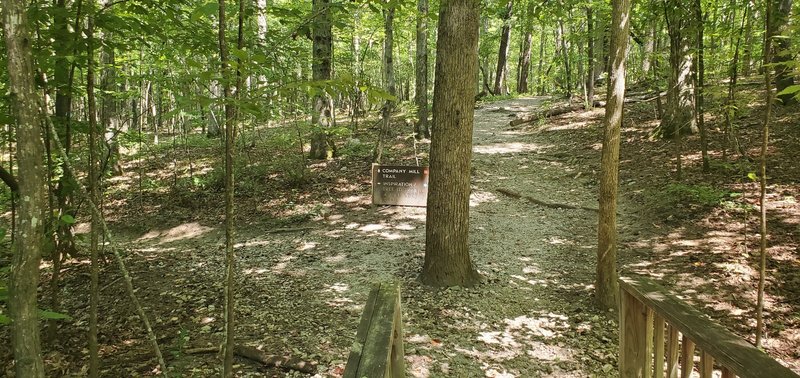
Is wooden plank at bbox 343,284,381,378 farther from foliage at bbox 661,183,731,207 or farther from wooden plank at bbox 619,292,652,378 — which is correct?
foliage at bbox 661,183,731,207

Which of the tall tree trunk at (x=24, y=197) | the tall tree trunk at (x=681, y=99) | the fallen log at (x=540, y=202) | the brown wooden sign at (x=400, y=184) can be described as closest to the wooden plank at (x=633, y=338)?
the tall tree trunk at (x=24, y=197)

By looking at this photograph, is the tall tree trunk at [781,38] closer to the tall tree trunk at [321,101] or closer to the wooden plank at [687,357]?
the wooden plank at [687,357]

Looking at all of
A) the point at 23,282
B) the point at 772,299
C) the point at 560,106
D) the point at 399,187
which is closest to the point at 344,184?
the point at 399,187

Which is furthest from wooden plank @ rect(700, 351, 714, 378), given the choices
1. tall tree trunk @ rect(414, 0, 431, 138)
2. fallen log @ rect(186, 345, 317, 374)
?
tall tree trunk @ rect(414, 0, 431, 138)

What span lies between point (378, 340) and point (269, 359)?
107 inches

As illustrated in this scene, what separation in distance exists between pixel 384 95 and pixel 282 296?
4391 millimetres

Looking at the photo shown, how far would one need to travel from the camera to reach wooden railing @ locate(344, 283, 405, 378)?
187 cm

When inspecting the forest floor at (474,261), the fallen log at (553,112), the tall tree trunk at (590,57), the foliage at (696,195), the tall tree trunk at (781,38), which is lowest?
the forest floor at (474,261)

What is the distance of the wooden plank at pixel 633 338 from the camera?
290 cm

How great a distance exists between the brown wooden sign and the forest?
13 centimetres

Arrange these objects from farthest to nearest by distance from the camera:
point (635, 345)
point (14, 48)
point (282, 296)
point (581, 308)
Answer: point (282, 296), point (581, 308), point (635, 345), point (14, 48)

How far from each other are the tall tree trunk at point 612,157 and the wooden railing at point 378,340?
3.45 meters

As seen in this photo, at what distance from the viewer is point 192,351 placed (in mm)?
4508

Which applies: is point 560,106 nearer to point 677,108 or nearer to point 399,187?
point 677,108
